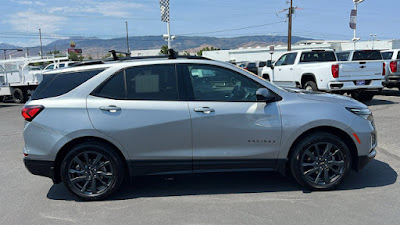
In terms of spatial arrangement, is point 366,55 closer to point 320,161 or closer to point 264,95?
point 320,161

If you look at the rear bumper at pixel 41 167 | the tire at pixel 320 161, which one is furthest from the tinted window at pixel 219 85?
the rear bumper at pixel 41 167

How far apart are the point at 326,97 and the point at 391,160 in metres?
2.08

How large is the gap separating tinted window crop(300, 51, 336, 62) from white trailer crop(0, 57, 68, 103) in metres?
12.5

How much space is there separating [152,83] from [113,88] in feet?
1.59

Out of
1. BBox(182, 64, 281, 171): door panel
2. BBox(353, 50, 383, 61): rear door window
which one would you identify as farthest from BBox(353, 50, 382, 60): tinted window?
BBox(182, 64, 281, 171): door panel

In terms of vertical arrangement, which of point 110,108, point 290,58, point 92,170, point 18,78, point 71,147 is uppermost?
point 290,58

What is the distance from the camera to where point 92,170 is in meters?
4.07

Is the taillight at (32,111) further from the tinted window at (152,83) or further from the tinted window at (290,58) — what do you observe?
the tinted window at (290,58)

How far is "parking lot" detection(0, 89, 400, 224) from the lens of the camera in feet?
11.9

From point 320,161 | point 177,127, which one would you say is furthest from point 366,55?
point 177,127

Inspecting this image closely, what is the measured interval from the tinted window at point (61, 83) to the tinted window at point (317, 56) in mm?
9935

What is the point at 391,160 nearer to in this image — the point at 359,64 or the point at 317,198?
the point at 317,198

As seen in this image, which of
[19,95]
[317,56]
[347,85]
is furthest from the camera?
[19,95]

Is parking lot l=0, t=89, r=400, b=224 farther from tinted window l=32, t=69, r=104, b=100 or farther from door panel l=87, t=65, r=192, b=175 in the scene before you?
tinted window l=32, t=69, r=104, b=100
